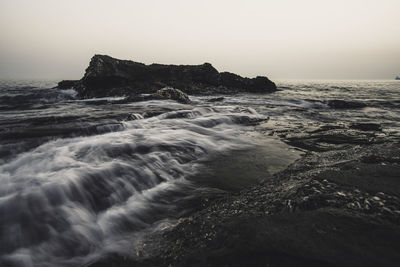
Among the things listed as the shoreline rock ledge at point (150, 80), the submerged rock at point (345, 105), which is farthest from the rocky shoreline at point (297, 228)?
the shoreline rock ledge at point (150, 80)

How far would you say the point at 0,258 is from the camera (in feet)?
6.44

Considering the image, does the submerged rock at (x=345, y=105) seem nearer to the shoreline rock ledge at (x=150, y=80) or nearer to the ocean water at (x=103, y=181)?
the ocean water at (x=103, y=181)

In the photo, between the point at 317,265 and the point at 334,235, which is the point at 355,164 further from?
the point at 317,265

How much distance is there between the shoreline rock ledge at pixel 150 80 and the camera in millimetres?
22734

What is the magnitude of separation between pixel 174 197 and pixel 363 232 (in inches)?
81.7

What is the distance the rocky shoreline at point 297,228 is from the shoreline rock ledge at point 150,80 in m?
19.4

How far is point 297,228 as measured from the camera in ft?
5.75

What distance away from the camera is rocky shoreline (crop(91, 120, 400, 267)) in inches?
59.1

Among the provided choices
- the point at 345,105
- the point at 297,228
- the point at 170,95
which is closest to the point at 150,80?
the point at 170,95

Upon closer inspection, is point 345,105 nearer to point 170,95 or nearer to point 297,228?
point 170,95

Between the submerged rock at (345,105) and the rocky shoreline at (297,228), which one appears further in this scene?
the submerged rock at (345,105)

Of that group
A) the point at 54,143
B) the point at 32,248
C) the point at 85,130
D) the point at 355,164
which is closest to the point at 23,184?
the point at 32,248

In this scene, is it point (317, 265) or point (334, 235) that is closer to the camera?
point (317, 265)

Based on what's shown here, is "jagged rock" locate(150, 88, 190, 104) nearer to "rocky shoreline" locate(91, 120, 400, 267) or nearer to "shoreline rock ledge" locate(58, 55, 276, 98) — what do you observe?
"shoreline rock ledge" locate(58, 55, 276, 98)
